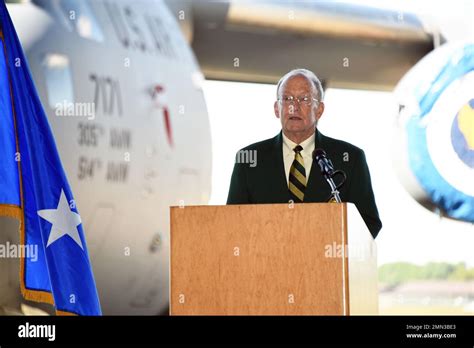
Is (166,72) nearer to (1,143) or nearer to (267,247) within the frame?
(1,143)

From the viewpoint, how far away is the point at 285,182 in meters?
3.62

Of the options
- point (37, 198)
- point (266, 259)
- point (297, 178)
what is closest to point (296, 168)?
point (297, 178)

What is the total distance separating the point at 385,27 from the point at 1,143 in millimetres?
8174

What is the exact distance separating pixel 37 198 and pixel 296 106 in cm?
134

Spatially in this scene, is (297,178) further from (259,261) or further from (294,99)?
(259,261)

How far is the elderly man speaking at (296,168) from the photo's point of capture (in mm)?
3639

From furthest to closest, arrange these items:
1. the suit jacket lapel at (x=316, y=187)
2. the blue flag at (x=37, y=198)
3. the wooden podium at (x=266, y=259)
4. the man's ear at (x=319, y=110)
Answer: the blue flag at (x=37, y=198), the man's ear at (x=319, y=110), the suit jacket lapel at (x=316, y=187), the wooden podium at (x=266, y=259)

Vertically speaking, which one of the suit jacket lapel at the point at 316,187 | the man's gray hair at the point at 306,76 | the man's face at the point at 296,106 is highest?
the man's gray hair at the point at 306,76

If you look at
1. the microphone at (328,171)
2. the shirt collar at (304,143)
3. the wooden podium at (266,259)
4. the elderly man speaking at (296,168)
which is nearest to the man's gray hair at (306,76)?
the elderly man speaking at (296,168)

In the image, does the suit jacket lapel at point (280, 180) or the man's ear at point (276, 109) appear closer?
the suit jacket lapel at point (280, 180)

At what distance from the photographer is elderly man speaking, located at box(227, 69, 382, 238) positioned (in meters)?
3.64

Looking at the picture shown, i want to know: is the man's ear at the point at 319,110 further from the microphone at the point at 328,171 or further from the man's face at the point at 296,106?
the microphone at the point at 328,171
